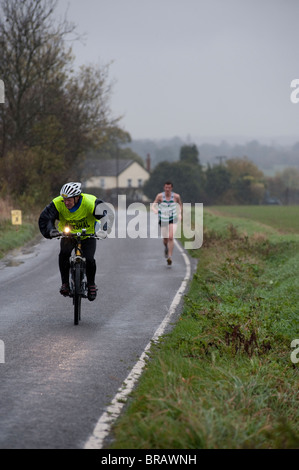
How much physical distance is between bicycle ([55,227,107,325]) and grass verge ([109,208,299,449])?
1500 millimetres

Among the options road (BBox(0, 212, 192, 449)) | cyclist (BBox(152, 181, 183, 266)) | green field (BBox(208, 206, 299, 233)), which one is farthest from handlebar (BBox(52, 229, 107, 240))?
green field (BBox(208, 206, 299, 233))

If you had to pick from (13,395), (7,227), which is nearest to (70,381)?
(13,395)

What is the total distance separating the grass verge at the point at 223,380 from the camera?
5.16 meters

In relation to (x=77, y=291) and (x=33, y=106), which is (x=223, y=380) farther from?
(x=33, y=106)

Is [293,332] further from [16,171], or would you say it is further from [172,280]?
[16,171]

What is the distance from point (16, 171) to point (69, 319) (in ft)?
78.6

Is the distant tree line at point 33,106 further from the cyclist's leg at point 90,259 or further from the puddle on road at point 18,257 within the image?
the cyclist's leg at point 90,259

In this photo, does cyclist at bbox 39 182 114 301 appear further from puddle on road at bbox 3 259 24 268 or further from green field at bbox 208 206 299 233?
green field at bbox 208 206 299 233

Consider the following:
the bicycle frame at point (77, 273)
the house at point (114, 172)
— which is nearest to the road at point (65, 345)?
the bicycle frame at point (77, 273)

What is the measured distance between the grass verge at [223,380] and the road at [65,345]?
1.38ft

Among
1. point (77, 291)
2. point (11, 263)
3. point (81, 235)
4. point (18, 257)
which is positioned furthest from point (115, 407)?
point (18, 257)

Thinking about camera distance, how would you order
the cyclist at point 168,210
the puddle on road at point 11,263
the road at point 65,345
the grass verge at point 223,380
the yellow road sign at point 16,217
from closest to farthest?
the grass verge at point 223,380, the road at point 65,345, the cyclist at point 168,210, the puddle on road at point 11,263, the yellow road sign at point 16,217

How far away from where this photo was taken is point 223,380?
255 inches
